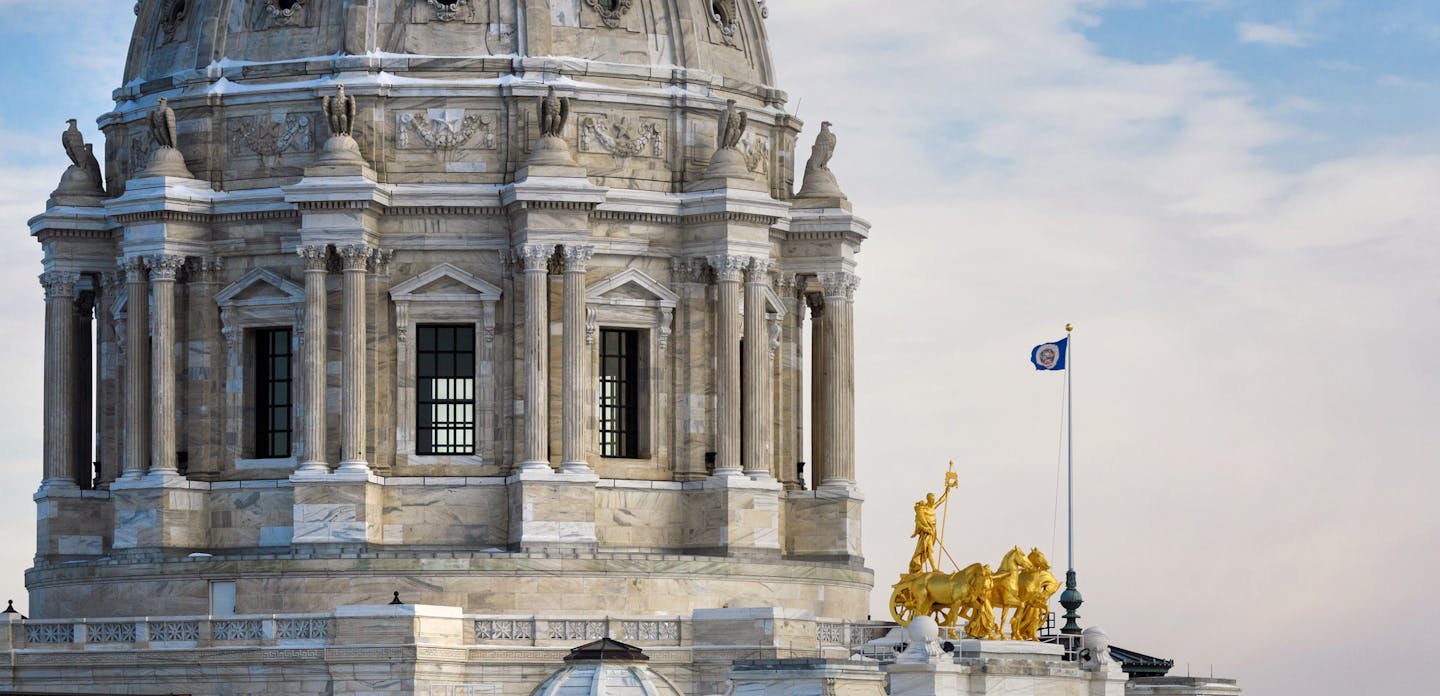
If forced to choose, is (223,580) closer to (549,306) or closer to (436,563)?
(436,563)

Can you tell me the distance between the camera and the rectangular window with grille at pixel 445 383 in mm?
88312

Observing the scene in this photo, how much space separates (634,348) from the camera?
89.5 m

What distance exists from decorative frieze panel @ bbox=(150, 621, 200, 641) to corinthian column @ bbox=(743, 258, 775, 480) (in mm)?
15914

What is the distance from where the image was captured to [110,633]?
3194 inches

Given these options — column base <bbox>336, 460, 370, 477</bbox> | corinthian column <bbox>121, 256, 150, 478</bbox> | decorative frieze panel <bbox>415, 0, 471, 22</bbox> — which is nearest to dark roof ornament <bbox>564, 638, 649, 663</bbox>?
column base <bbox>336, 460, 370, 477</bbox>

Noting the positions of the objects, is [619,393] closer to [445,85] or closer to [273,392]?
[273,392]

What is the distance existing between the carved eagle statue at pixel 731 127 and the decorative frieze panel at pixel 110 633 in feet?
66.6

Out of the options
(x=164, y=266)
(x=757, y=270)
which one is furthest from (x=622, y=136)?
(x=164, y=266)

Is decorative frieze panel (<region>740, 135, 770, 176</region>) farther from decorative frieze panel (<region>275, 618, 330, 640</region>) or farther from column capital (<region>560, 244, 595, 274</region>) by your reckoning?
decorative frieze panel (<region>275, 618, 330, 640</region>)

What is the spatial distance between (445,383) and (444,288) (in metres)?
2.49

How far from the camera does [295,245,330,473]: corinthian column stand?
86.2m

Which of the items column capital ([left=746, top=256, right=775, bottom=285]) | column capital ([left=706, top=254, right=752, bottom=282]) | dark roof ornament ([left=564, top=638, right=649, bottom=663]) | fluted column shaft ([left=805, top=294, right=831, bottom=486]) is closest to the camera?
dark roof ornament ([left=564, top=638, right=649, bottom=663])

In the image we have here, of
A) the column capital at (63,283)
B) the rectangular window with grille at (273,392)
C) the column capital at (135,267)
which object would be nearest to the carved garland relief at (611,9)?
the rectangular window with grille at (273,392)

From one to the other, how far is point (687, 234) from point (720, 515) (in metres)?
7.37
